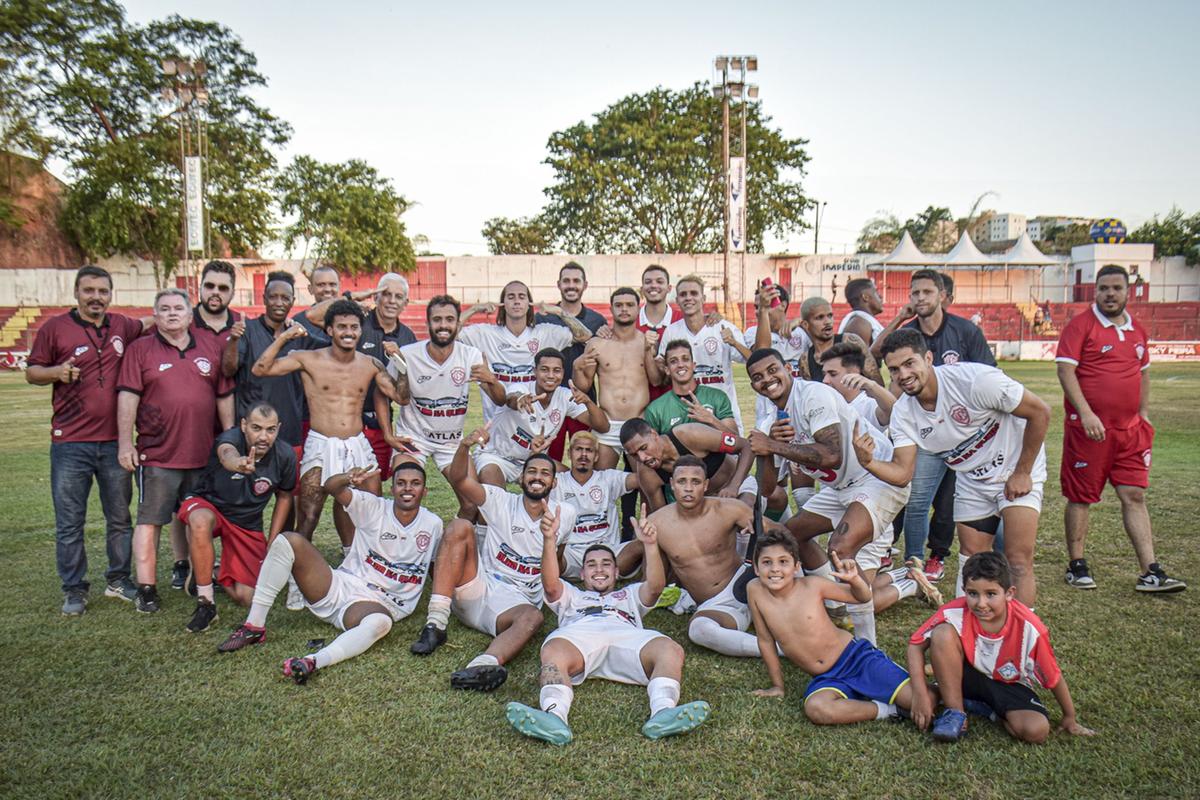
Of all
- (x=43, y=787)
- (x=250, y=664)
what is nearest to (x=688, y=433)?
(x=250, y=664)

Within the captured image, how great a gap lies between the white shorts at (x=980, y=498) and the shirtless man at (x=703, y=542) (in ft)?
3.92

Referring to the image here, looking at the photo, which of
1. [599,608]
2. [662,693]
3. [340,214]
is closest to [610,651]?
[599,608]

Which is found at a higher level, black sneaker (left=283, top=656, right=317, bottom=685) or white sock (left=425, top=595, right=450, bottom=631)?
white sock (left=425, top=595, right=450, bottom=631)

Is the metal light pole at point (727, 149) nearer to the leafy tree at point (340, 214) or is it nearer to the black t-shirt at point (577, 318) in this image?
the leafy tree at point (340, 214)

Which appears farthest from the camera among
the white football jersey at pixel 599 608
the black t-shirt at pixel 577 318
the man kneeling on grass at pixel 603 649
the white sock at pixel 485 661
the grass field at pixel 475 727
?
the black t-shirt at pixel 577 318

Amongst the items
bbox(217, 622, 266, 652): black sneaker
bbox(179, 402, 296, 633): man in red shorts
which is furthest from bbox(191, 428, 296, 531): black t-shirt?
bbox(217, 622, 266, 652): black sneaker

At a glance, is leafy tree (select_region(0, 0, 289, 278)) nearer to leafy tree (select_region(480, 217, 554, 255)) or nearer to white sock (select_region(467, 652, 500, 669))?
leafy tree (select_region(480, 217, 554, 255))

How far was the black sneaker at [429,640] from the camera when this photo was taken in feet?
16.0

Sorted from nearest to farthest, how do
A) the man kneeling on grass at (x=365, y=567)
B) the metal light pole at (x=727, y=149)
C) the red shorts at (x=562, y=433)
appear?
the man kneeling on grass at (x=365, y=567), the red shorts at (x=562, y=433), the metal light pole at (x=727, y=149)

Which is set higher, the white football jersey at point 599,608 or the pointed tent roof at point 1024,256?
the pointed tent roof at point 1024,256

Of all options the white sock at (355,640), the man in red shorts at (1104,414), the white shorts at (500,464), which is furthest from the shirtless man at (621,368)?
the man in red shorts at (1104,414)

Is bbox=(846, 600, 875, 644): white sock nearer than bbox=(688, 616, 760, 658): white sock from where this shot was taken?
Yes

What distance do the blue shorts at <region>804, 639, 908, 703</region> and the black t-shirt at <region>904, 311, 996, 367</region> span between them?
117 inches

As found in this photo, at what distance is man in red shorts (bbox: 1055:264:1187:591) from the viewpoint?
5.94m
